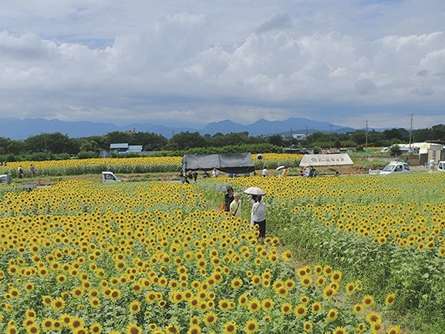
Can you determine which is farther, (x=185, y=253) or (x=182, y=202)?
(x=182, y=202)

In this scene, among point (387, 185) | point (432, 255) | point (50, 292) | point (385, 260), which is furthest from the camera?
point (387, 185)

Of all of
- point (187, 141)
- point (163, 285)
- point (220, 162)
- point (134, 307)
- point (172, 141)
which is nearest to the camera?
point (134, 307)

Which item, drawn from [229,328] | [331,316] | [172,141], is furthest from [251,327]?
[172,141]

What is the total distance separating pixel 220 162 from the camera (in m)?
41.9

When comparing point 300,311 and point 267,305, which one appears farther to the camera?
point 267,305

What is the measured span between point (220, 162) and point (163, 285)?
35.0m

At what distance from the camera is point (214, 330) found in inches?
225

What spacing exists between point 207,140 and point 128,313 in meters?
91.6

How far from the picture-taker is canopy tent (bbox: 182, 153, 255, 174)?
1633 inches

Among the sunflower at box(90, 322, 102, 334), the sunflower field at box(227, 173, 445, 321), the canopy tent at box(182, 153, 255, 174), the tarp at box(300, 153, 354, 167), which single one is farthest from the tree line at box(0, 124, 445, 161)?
the sunflower at box(90, 322, 102, 334)

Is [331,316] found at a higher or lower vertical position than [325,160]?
higher

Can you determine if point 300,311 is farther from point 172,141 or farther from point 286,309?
point 172,141

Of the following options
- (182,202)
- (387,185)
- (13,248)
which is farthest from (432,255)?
(387,185)

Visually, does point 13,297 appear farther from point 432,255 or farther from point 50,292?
point 432,255
